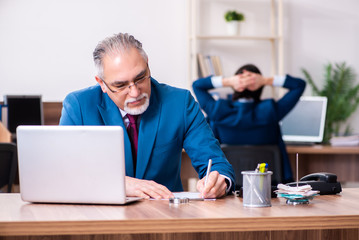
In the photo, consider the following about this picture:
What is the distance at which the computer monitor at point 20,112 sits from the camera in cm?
432

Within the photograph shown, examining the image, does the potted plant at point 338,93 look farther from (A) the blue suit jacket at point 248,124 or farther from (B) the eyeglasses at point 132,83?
(B) the eyeglasses at point 132,83

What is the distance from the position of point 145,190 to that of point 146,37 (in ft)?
12.3

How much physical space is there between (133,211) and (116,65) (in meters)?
0.66

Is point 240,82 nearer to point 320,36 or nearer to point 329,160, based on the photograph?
point 329,160

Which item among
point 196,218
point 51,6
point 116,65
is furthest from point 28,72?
point 196,218

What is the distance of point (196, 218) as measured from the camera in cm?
139

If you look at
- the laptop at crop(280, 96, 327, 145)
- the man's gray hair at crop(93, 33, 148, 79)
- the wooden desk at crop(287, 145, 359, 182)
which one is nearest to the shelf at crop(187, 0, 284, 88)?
the laptop at crop(280, 96, 327, 145)

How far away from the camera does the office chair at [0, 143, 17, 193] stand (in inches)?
135

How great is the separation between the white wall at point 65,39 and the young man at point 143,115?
3101 millimetres

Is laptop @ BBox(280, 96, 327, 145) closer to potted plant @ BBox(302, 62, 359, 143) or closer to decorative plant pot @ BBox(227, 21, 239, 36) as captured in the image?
potted plant @ BBox(302, 62, 359, 143)

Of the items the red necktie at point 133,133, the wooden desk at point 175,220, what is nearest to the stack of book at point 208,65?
the red necktie at point 133,133

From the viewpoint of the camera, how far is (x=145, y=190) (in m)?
1.81

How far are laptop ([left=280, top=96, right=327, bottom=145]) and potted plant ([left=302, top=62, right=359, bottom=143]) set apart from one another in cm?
79

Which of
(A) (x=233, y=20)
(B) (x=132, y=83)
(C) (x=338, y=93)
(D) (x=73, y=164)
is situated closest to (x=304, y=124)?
(C) (x=338, y=93)
